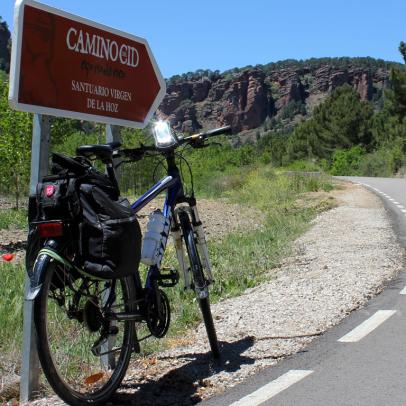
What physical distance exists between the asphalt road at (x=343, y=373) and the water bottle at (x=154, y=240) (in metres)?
0.94

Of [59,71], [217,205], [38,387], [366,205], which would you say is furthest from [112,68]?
[217,205]

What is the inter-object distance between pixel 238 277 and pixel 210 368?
155 inches

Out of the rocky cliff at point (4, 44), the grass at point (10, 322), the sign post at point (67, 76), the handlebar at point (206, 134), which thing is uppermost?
the rocky cliff at point (4, 44)

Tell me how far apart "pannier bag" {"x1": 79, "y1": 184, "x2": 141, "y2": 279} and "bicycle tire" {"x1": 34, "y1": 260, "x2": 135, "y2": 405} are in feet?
0.67

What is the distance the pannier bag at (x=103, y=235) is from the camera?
3473mm

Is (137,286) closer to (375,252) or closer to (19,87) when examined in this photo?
(19,87)

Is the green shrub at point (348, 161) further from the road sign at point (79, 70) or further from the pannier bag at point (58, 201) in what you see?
the pannier bag at point (58, 201)

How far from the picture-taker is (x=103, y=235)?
3.46m

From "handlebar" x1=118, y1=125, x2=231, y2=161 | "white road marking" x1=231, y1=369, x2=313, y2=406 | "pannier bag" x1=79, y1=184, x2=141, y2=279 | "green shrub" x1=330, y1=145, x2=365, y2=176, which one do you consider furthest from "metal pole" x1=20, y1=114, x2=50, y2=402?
"green shrub" x1=330, y1=145, x2=365, y2=176

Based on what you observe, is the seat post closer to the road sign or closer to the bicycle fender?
the road sign

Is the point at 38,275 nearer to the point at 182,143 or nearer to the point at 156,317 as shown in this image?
the point at 156,317

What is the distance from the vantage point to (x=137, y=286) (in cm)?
405

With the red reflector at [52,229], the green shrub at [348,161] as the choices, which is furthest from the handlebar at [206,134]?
the green shrub at [348,161]

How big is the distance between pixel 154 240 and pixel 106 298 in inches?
22.2
